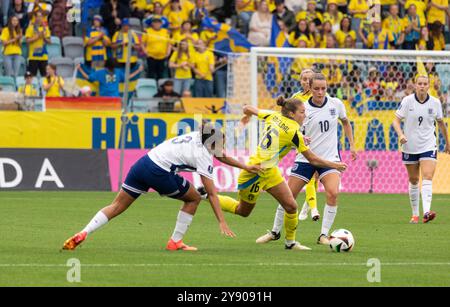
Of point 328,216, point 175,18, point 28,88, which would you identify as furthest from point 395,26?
point 328,216

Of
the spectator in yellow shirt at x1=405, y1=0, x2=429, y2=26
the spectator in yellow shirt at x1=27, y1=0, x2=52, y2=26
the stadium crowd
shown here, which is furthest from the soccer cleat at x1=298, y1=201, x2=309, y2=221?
the spectator in yellow shirt at x1=405, y1=0, x2=429, y2=26

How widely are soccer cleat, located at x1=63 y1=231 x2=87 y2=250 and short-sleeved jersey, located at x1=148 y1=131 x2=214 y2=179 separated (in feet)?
4.21

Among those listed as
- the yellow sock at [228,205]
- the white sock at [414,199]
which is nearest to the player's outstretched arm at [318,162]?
the yellow sock at [228,205]

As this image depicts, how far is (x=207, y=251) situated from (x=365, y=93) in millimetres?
14946

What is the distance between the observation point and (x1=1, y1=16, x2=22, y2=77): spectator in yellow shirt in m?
29.6

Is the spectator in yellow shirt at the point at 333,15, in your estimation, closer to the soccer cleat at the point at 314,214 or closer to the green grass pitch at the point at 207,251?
the green grass pitch at the point at 207,251

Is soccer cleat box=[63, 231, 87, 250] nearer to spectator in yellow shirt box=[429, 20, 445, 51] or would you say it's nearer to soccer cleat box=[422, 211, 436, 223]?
soccer cleat box=[422, 211, 436, 223]

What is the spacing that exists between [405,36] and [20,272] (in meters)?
22.6

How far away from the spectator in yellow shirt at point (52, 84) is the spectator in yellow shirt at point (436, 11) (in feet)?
35.6

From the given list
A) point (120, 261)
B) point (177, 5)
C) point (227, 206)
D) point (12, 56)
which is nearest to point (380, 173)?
point (177, 5)

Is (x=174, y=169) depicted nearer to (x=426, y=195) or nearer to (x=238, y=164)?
(x=238, y=164)

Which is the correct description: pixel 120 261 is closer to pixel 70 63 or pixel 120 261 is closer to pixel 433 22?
pixel 70 63

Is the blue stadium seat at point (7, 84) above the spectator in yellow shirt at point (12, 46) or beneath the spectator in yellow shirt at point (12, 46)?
beneath

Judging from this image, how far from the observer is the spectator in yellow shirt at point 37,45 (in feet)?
98.1
